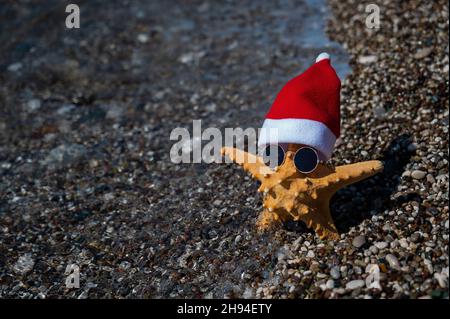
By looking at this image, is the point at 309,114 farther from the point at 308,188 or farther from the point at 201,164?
the point at 201,164

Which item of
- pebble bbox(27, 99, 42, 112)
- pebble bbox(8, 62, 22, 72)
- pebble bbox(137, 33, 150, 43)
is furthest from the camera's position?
pebble bbox(137, 33, 150, 43)

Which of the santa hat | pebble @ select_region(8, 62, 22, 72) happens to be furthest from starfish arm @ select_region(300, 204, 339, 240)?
pebble @ select_region(8, 62, 22, 72)

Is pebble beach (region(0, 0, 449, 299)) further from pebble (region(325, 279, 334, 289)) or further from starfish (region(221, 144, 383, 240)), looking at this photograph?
starfish (region(221, 144, 383, 240))

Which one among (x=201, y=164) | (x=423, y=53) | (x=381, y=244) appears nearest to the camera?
(x=381, y=244)

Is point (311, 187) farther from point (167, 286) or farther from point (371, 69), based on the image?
point (371, 69)

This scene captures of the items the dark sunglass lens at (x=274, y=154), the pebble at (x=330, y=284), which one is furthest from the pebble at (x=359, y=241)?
the dark sunglass lens at (x=274, y=154)

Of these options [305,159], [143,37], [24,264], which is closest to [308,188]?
[305,159]

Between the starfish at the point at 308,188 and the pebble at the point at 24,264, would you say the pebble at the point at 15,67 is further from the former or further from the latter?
the starfish at the point at 308,188
